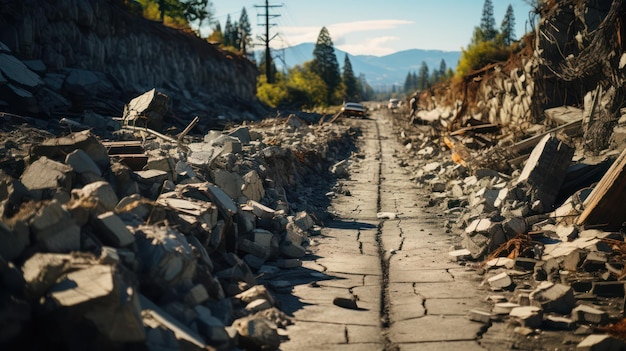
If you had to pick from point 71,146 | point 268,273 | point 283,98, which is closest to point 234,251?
point 268,273

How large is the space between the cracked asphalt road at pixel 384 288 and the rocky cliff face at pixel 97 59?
31.7 feet

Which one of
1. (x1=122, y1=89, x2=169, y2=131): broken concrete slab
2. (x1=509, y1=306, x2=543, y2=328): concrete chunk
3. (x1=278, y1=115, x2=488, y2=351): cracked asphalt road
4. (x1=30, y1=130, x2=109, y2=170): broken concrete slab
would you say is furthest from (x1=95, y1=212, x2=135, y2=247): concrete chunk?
(x1=122, y1=89, x2=169, y2=131): broken concrete slab

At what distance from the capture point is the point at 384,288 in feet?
24.7

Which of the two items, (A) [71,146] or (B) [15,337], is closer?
(B) [15,337]

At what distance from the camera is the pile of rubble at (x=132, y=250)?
14.3 ft

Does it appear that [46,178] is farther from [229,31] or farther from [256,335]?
[229,31]

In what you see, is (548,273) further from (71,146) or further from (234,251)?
(71,146)

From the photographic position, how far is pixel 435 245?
9.95 metres

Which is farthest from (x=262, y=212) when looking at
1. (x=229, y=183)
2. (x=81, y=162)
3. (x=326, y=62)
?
(x=326, y=62)

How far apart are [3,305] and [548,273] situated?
5.99 m

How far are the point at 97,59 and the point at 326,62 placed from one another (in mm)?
69934

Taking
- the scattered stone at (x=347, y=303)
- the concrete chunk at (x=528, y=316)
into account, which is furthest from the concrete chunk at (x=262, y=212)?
the concrete chunk at (x=528, y=316)

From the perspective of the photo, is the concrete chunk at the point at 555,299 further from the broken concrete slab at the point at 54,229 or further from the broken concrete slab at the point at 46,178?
the broken concrete slab at the point at 46,178

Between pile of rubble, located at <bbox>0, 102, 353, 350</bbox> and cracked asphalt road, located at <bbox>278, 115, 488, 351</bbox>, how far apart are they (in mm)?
389
